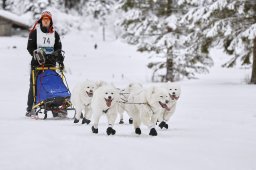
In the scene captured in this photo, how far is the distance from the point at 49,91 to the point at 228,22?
401 inches

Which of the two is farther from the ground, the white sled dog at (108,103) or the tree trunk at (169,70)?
the white sled dog at (108,103)

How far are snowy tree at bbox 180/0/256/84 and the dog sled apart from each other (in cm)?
897

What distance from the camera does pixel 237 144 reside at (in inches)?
236

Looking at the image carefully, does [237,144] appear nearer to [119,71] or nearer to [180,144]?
[180,144]

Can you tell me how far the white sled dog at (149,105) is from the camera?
6.50 meters

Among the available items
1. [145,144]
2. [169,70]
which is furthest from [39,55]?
[169,70]

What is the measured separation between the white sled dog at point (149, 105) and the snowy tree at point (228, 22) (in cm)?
1024

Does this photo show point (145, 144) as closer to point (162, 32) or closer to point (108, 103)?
point (108, 103)

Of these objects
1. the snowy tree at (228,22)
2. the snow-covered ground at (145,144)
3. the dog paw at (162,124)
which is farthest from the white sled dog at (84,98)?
the snowy tree at (228,22)

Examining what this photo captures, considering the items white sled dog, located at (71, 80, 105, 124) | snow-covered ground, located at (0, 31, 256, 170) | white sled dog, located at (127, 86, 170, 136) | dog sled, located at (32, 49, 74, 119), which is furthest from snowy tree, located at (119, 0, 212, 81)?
white sled dog, located at (127, 86, 170, 136)

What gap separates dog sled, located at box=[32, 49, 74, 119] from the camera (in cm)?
883

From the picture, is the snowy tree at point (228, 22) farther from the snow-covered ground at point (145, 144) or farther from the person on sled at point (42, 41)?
the person on sled at point (42, 41)

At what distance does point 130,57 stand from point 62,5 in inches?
1071

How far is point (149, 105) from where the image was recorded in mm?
6590
